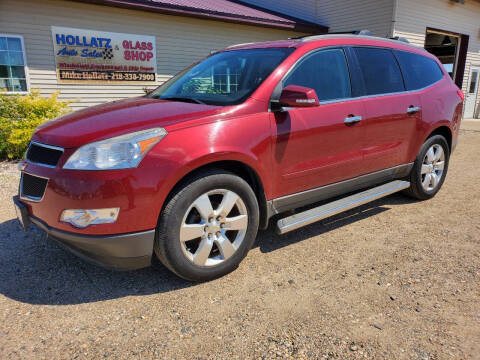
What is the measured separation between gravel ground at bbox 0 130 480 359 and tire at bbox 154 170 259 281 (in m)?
0.19

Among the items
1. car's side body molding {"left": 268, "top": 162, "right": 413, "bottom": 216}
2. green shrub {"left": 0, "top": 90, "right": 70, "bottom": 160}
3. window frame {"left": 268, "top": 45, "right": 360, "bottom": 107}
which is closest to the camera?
window frame {"left": 268, "top": 45, "right": 360, "bottom": 107}

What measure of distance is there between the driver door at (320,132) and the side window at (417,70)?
1083 mm

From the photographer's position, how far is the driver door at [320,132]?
3094 mm

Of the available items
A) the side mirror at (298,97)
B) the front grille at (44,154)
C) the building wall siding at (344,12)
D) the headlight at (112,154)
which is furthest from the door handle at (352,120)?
the building wall siding at (344,12)

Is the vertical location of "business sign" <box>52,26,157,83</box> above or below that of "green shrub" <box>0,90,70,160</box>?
above

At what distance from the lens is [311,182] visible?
337 centimetres

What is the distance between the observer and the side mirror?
9.27 ft

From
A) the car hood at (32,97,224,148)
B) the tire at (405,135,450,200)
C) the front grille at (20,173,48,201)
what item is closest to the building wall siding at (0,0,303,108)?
the car hood at (32,97,224,148)

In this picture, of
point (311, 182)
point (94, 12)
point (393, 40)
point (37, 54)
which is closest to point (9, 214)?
point (311, 182)

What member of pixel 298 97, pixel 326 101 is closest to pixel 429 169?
pixel 326 101

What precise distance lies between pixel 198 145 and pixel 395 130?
245 centimetres

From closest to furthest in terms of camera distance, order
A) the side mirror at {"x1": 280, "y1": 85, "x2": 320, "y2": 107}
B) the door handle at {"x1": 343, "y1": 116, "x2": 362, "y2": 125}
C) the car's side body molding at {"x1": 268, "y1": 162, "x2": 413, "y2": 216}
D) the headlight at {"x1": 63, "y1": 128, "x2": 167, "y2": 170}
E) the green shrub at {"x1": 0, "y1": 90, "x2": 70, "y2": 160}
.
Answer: the headlight at {"x1": 63, "y1": 128, "x2": 167, "y2": 170} < the side mirror at {"x1": 280, "y1": 85, "x2": 320, "y2": 107} < the car's side body molding at {"x1": 268, "y1": 162, "x2": 413, "y2": 216} < the door handle at {"x1": 343, "y1": 116, "x2": 362, "y2": 125} < the green shrub at {"x1": 0, "y1": 90, "x2": 70, "y2": 160}

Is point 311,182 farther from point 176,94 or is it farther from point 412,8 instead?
point 412,8

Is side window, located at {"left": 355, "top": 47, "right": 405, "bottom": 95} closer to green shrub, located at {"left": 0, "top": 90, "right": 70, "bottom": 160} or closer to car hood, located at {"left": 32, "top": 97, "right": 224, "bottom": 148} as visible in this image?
car hood, located at {"left": 32, "top": 97, "right": 224, "bottom": 148}
